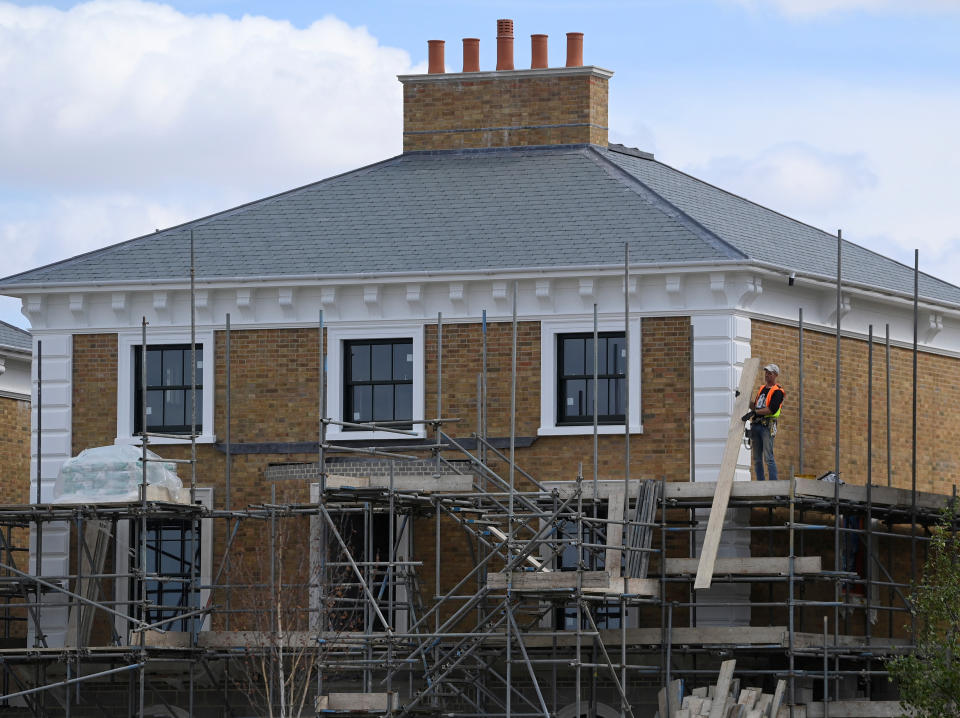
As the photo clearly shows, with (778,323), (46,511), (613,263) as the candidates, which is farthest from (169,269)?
(778,323)

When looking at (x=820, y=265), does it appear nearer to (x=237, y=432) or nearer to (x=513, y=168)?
(x=513, y=168)

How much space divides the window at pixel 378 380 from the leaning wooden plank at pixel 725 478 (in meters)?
5.27

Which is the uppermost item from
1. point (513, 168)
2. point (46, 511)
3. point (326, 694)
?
point (513, 168)

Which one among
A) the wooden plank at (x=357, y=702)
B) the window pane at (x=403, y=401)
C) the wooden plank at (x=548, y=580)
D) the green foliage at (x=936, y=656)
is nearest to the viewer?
the green foliage at (x=936, y=656)

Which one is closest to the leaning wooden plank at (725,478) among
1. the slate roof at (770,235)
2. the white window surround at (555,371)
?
the white window surround at (555,371)

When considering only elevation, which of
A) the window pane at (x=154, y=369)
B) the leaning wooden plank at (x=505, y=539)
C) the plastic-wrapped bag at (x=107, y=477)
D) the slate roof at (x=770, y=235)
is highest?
the slate roof at (x=770, y=235)

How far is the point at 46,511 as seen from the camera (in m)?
32.2

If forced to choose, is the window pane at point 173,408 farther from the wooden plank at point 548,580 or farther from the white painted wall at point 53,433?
the wooden plank at point 548,580

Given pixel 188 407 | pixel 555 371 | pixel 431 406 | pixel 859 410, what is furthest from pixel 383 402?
pixel 859 410

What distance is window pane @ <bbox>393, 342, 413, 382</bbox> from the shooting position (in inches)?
1305

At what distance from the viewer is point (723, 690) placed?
2941cm

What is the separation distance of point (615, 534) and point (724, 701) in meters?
2.70

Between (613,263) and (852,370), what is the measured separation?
460 cm

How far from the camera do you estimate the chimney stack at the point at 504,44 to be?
123 ft
